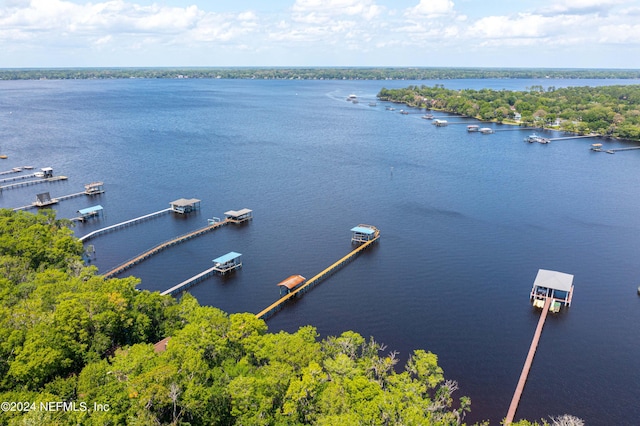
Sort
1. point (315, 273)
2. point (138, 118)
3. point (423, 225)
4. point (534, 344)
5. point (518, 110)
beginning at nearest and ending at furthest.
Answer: point (534, 344) → point (315, 273) → point (423, 225) → point (138, 118) → point (518, 110)

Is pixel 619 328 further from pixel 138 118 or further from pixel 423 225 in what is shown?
pixel 138 118

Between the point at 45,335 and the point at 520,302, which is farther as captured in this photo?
the point at 520,302

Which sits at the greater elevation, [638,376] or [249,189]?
[249,189]

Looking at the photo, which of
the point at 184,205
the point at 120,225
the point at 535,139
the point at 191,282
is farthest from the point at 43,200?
the point at 535,139

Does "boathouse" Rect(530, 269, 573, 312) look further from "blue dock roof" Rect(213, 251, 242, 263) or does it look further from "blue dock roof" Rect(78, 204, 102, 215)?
"blue dock roof" Rect(78, 204, 102, 215)

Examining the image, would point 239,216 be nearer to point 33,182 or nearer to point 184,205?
point 184,205

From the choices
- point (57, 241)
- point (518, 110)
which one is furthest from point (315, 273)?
point (518, 110)
